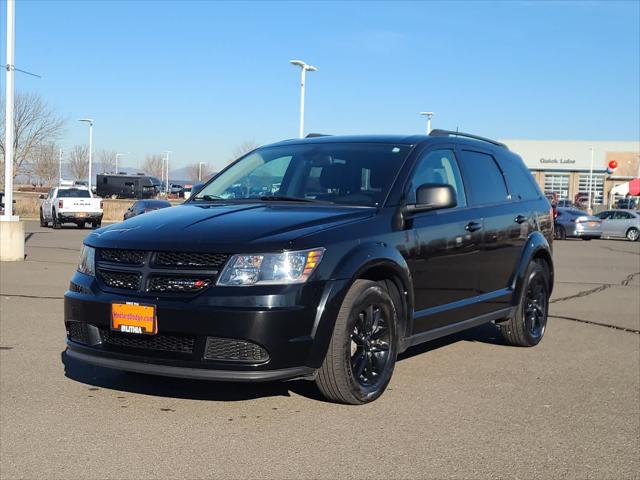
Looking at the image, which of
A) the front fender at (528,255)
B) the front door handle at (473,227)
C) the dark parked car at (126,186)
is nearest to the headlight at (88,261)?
the front door handle at (473,227)

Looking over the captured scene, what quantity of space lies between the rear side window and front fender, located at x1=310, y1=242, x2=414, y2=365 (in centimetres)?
236

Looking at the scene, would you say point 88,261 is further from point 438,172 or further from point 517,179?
point 517,179

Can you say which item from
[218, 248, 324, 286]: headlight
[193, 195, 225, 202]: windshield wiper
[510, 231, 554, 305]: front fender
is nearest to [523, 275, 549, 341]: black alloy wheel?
[510, 231, 554, 305]: front fender

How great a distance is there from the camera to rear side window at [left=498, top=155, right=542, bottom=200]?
7203 millimetres

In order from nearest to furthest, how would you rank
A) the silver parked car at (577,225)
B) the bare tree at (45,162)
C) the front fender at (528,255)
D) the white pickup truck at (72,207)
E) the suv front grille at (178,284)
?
the suv front grille at (178,284), the front fender at (528,255), the white pickup truck at (72,207), the silver parked car at (577,225), the bare tree at (45,162)

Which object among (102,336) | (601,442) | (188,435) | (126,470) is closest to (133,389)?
(102,336)

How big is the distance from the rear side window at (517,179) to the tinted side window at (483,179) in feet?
0.56

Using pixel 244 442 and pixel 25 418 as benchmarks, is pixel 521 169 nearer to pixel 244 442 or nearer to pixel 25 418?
pixel 244 442

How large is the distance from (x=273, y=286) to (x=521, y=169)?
162 inches

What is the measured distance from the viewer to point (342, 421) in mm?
4660

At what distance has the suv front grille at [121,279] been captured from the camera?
4.62m

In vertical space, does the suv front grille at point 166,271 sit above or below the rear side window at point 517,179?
below

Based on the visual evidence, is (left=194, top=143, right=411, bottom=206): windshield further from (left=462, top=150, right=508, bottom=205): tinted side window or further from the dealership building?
the dealership building

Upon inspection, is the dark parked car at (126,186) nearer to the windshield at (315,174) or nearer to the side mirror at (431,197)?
the windshield at (315,174)
